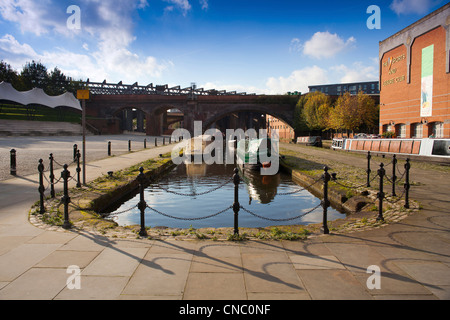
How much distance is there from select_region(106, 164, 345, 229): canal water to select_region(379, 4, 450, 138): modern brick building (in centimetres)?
2011

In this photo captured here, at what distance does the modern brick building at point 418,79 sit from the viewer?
25.9m

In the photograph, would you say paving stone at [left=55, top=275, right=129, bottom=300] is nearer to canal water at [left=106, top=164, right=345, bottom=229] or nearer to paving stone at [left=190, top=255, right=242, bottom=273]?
paving stone at [left=190, top=255, right=242, bottom=273]

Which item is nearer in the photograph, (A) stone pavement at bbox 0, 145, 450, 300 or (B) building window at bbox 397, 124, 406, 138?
(A) stone pavement at bbox 0, 145, 450, 300

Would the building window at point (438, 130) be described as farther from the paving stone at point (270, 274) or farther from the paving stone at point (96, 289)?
the paving stone at point (96, 289)

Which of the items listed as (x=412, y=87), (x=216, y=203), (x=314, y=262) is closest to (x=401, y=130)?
(x=412, y=87)

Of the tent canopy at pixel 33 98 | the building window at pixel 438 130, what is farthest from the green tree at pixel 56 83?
the building window at pixel 438 130

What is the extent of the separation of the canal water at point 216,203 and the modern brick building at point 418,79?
20.1 meters

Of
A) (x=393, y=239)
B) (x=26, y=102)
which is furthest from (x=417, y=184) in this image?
(x=26, y=102)

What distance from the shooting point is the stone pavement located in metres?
3.10

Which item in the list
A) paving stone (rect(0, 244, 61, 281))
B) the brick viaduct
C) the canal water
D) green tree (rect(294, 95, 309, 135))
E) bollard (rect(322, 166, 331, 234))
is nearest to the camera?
paving stone (rect(0, 244, 61, 281))

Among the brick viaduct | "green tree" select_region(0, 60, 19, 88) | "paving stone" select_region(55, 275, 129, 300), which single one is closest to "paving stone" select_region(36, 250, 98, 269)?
"paving stone" select_region(55, 275, 129, 300)

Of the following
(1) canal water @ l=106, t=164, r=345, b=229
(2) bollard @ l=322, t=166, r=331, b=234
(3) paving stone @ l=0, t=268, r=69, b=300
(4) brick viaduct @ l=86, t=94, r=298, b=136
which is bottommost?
(1) canal water @ l=106, t=164, r=345, b=229
